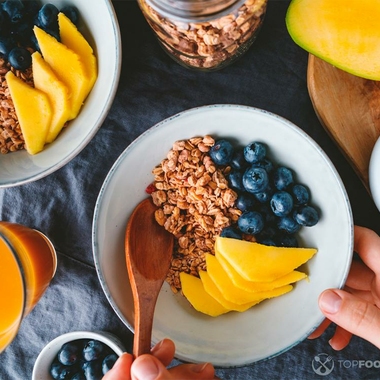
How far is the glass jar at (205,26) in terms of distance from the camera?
0.74 metres

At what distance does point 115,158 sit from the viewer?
1000mm

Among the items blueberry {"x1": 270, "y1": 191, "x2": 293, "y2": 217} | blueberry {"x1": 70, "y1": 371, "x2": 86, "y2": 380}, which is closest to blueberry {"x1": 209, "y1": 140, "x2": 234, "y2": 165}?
blueberry {"x1": 270, "y1": 191, "x2": 293, "y2": 217}

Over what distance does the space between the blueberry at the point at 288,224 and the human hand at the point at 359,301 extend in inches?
4.7

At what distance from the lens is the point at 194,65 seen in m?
0.93

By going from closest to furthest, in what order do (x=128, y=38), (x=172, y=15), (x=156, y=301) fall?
(x=172, y=15)
(x=156, y=301)
(x=128, y=38)

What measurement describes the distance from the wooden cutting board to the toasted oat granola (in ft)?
1.73

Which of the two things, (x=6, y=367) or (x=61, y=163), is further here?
(x=6, y=367)

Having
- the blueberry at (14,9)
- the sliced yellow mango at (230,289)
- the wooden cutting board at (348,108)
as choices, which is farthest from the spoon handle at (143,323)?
the blueberry at (14,9)

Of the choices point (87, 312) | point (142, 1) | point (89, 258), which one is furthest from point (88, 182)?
point (142, 1)

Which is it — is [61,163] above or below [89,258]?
above

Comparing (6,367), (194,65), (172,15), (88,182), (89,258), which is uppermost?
(172,15)

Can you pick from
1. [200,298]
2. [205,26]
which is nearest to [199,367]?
[200,298]

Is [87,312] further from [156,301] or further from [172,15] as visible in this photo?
[172,15]

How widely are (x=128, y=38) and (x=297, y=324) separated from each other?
62 centimetres
